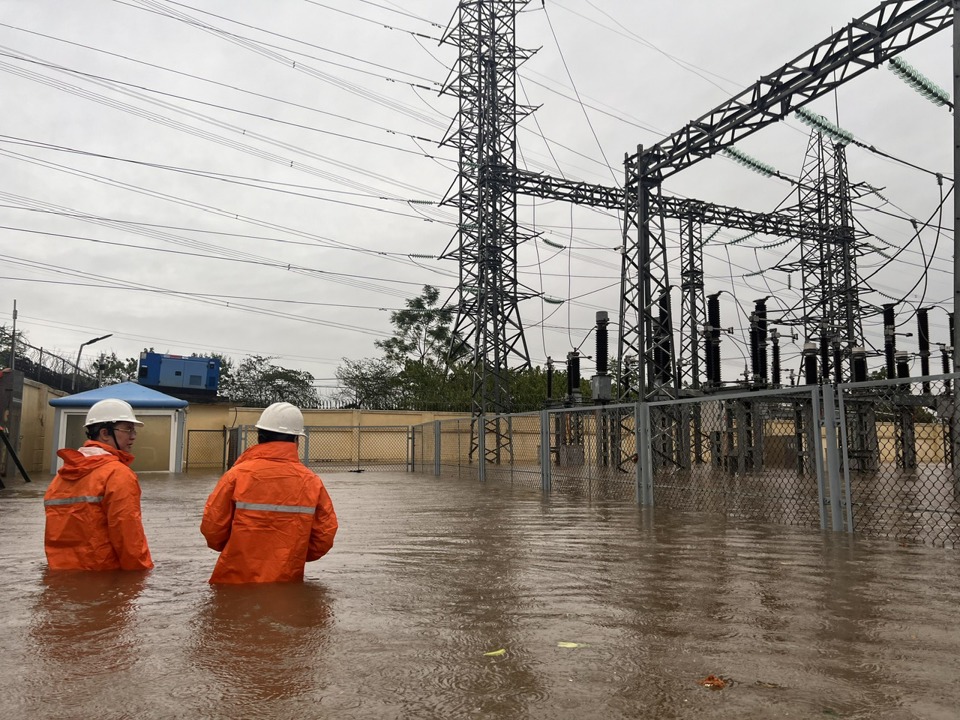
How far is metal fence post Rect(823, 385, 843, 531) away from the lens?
27.8 ft

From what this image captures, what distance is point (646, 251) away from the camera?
19.6 metres

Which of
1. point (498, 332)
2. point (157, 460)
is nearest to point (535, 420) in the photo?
point (498, 332)

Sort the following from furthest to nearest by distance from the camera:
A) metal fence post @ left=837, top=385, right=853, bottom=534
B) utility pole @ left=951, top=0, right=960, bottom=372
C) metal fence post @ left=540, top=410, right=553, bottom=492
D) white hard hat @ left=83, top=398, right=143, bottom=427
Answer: metal fence post @ left=540, top=410, right=553, bottom=492
utility pole @ left=951, top=0, right=960, bottom=372
metal fence post @ left=837, top=385, right=853, bottom=534
white hard hat @ left=83, top=398, right=143, bottom=427

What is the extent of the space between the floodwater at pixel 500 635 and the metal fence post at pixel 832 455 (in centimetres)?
112

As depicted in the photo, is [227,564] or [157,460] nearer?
[227,564]

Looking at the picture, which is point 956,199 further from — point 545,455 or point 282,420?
point 282,420

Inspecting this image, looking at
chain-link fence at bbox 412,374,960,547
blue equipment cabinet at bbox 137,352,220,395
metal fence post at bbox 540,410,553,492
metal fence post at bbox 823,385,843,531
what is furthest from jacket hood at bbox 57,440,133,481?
blue equipment cabinet at bbox 137,352,220,395

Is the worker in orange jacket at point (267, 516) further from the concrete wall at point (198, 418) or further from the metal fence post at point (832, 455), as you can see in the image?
the concrete wall at point (198, 418)

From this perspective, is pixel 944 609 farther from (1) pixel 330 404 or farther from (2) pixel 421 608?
(1) pixel 330 404

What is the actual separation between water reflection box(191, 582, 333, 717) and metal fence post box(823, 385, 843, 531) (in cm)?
602

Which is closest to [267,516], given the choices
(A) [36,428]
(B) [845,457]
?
(B) [845,457]

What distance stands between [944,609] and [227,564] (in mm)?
4663

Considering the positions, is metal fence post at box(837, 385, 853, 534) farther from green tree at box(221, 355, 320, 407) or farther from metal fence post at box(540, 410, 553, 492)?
green tree at box(221, 355, 320, 407)

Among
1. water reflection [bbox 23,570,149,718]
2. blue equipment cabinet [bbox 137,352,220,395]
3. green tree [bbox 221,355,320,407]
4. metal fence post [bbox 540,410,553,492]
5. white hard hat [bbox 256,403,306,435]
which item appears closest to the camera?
water reflection [bbox 23,570,149,718]
